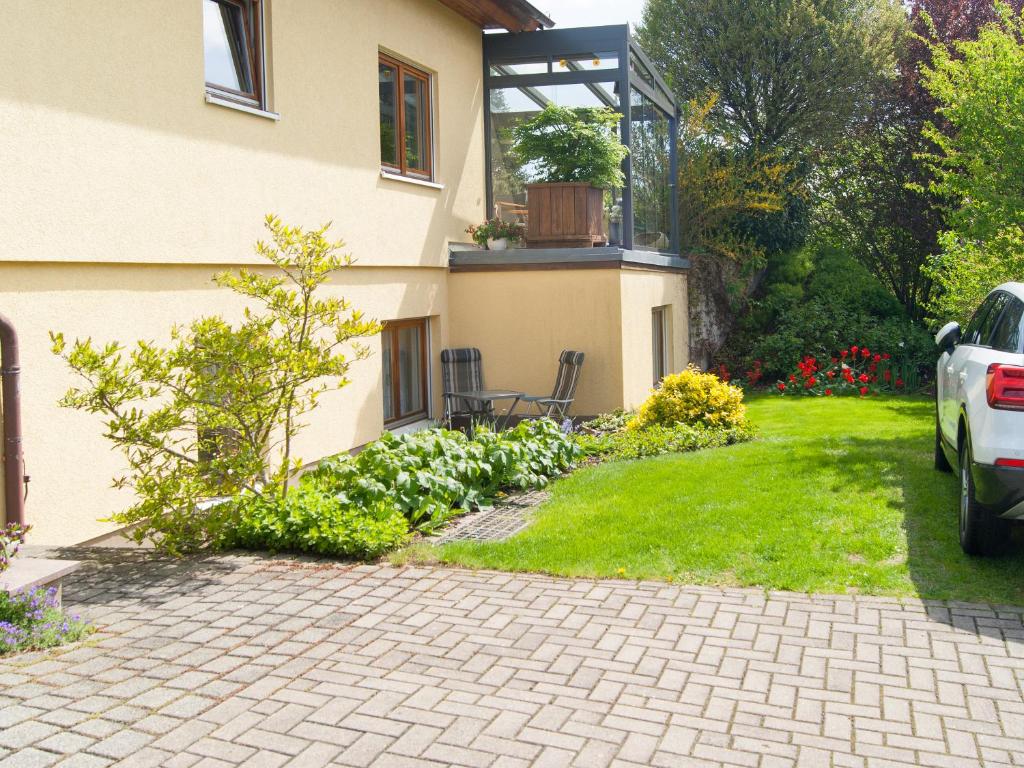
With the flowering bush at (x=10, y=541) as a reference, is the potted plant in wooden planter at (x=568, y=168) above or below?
above

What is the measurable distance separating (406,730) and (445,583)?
2.08m

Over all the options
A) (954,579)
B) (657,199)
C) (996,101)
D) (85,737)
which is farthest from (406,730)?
(657,199)

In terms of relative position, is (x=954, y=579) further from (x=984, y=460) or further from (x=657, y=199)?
(x=657, y=199)

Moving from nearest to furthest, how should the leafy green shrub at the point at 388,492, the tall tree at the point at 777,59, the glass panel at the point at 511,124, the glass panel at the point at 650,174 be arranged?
the leafy green shrub at the point at 388,492 < the glass panel at the point at 511,124 < the glass panel at the point at 650,174 < the tall tree at the point at 777,59

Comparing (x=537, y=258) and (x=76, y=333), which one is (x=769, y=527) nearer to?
(x=76, y=333)

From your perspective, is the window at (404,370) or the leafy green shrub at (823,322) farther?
the leafy green shrub at (823,322)

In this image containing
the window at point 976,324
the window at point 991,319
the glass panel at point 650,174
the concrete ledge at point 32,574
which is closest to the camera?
the concrete ledge at point 32,574

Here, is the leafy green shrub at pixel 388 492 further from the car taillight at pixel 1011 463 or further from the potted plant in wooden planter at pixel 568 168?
the potted plant in wooden planter at pixel 568 168

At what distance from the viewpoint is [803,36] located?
21.4 metres

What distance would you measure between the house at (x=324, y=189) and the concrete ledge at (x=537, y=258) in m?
0.03

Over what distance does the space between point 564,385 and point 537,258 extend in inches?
65.0

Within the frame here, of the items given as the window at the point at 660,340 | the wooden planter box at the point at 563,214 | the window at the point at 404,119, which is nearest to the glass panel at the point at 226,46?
the window at the point at 404,119

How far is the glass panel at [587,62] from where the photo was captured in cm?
1342

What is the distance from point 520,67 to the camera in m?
13.8
